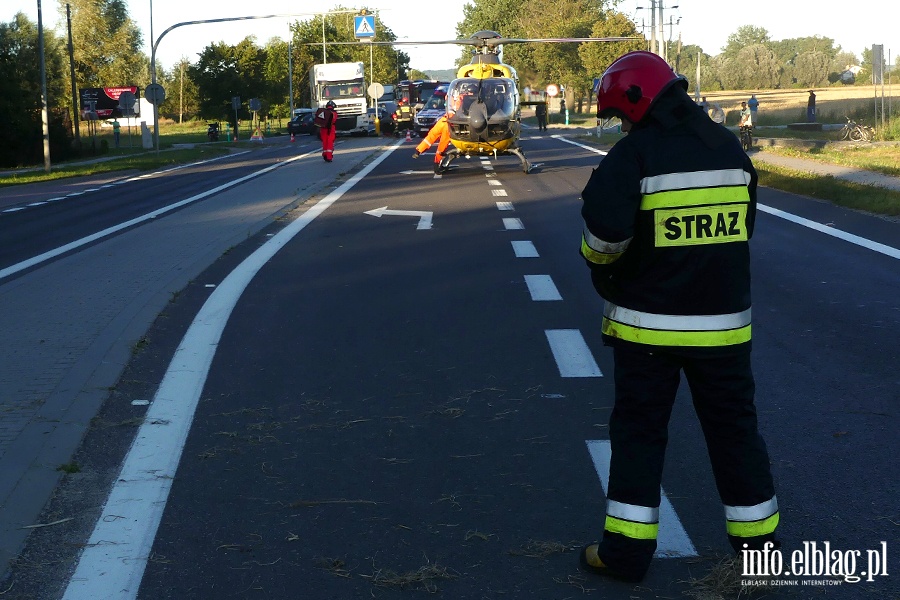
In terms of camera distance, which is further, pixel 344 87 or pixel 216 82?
pixel 216 82

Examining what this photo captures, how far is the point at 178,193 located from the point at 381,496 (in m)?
21.2

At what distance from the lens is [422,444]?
566 cm

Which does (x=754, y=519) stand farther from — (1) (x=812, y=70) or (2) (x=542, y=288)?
(1) (x=812, y=70)

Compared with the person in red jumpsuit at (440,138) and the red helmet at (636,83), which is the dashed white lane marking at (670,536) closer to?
the red helmet at (636,83)

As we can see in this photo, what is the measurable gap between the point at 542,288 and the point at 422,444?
482 centimetres

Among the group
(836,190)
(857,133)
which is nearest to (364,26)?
(857,133)

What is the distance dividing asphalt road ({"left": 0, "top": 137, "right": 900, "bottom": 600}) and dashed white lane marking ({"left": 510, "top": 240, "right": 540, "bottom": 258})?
1.42 m

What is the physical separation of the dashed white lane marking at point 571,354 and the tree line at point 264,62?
36.8 m

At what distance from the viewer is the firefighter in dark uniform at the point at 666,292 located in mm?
3846

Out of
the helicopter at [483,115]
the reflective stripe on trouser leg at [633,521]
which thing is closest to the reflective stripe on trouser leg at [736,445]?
the reflective stripe on trouser leg at [633,521]

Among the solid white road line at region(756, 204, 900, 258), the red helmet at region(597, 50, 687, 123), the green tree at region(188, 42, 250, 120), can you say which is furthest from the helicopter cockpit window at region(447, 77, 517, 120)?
the green tree at region(188, 42, 250, 120)

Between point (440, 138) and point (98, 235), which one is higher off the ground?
point (440, 138)

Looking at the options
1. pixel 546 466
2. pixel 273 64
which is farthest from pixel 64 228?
pixel 273 64

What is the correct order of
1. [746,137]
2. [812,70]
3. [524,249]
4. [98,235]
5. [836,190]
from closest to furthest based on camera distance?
[524,249] < [98,235] < [836,190] < [746,137] < [812,70]
